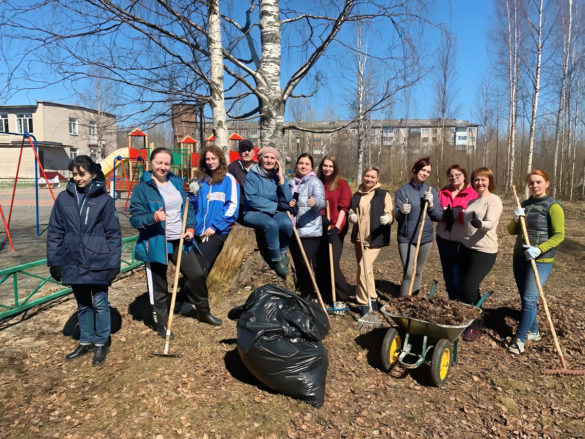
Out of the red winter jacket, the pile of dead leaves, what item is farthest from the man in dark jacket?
the pile of dead leaves

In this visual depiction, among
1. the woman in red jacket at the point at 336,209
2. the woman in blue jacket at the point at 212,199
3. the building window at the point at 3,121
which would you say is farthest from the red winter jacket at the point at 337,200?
the building window at the point at 3,121

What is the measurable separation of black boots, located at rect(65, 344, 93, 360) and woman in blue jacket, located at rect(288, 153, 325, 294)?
2358mm

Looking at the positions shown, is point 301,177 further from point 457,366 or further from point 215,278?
point 457,366

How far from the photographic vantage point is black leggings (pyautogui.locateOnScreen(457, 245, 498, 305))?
12.9 feet

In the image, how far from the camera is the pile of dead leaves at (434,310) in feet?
10.6

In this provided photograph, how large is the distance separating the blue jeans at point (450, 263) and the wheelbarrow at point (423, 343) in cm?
93

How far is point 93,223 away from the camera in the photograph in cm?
327

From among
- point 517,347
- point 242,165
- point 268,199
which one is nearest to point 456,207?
point 517,347

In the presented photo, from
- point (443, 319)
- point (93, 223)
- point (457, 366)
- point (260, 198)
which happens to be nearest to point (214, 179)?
point (260, 198)

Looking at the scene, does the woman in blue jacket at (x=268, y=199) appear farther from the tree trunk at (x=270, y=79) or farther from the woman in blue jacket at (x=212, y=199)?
the tree trunk at (x=270, y=79)

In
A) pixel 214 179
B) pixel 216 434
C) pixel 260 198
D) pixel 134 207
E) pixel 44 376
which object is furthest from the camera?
pixel 260 198

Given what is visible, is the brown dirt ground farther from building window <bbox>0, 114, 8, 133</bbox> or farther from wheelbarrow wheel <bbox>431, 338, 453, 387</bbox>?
building window <bbox>0, 114, 8, 133</bbox>

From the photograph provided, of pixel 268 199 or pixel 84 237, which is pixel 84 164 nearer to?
pixel 84 237

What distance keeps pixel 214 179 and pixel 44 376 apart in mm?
2245
